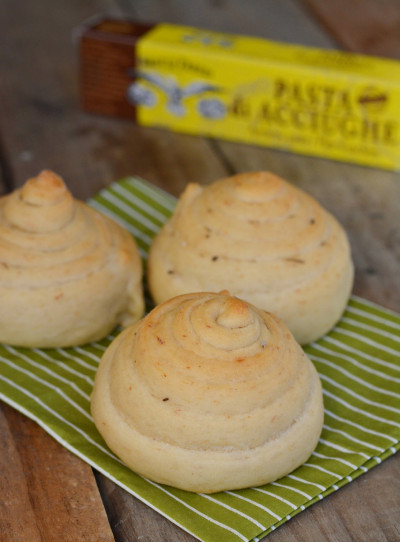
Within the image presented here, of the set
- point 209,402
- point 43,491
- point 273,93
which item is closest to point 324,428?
point 209,402

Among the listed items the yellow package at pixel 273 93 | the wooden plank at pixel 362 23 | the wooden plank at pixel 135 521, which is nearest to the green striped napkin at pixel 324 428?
the wooden plank at pixel 135 521

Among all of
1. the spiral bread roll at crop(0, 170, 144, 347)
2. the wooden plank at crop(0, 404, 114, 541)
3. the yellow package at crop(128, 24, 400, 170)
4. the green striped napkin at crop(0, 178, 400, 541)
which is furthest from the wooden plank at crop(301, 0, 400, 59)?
the wooden plank at crop(0, 404, 114, 541)

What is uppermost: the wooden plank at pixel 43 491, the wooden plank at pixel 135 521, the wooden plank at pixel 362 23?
the wooden plank at pixel 362 23

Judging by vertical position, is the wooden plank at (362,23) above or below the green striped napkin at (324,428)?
above

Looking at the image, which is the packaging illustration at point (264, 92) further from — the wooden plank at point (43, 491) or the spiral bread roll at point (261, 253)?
the wooden plank at point (43, 491)

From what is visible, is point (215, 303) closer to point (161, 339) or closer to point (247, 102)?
point (161, 339)

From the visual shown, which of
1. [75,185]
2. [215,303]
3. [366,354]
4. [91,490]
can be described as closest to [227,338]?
[215,303]
